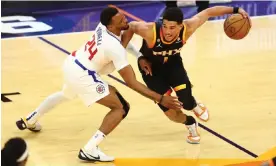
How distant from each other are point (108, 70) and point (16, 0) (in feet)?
21.6

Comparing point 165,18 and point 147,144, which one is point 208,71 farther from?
point 165,18

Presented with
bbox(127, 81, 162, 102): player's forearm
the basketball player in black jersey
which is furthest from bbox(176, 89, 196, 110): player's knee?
bbox(127, 81, 162, 102): player's forearm

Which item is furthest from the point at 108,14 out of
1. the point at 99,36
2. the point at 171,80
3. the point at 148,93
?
the point at 171,80

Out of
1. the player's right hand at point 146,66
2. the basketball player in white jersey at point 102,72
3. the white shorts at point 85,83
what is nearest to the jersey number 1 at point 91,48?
the basketball player in white jersey at point 102,72

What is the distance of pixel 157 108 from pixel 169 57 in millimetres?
1413

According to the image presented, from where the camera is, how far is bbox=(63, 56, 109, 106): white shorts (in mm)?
5922

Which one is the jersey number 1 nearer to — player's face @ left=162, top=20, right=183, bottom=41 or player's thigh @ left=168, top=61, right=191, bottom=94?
player's face @ left=162, top=20, right=183, bottom=41

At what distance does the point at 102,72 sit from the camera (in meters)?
6.12

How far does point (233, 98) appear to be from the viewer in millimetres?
7633

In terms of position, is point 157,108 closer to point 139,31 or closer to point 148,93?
point 139,31

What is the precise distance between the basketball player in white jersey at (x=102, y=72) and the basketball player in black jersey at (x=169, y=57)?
24 cm

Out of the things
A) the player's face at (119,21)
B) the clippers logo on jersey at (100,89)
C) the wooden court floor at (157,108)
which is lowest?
the wooden court floor at (157,108)

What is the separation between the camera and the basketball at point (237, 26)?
641cm

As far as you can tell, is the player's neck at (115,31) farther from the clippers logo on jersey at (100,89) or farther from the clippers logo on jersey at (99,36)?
the clippers logo on jersey at (100,89)
